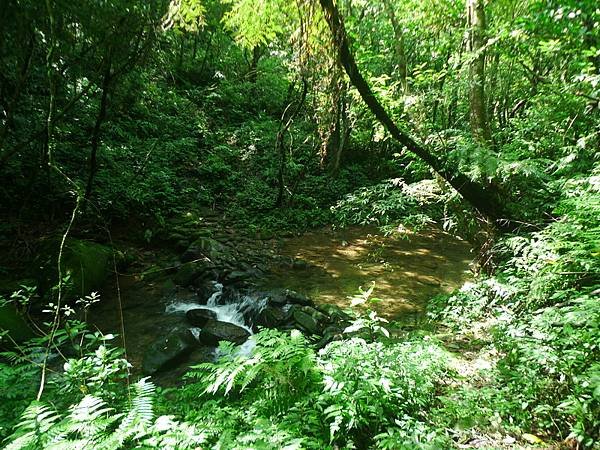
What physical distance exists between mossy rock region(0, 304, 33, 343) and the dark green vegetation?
0.16ft

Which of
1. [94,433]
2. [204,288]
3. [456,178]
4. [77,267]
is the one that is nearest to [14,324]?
[77,267]

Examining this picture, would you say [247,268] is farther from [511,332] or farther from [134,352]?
[511,332]

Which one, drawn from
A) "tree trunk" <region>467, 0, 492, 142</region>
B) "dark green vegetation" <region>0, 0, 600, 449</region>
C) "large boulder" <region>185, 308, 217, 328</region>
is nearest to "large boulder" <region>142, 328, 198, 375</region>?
"dark green vegetation" <region>0, 0, 600, 449</region>

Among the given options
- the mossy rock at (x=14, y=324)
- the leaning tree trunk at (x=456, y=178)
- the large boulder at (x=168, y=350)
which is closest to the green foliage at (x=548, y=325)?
the leaning tree trunk at (x=456, y=178)

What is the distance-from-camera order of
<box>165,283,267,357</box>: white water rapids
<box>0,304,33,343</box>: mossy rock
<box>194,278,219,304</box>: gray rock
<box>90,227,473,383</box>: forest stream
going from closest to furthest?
<box>0,304,33,343</box>: mossy rock
<box>90,227,473,383</box>: forest stream
<box>165,283,267,357</box>: white water rapids
<box>194,278,219,304</box>: gray rock

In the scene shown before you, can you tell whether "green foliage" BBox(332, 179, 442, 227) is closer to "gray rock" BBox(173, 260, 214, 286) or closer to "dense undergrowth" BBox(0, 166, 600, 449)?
"dense undergrowth" BBox(0, 166, 600, 449)

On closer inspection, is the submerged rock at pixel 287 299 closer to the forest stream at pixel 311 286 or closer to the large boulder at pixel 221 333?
the forest stream at pixel 311 286

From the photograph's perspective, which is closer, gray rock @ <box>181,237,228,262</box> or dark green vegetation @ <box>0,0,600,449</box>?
dark green vegetation @ <box>0,0,600,449</box>

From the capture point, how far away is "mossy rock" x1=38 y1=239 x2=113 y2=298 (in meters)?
6.98

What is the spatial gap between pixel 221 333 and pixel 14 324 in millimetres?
3058

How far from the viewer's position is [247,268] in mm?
8984

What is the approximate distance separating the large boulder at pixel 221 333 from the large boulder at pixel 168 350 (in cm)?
22

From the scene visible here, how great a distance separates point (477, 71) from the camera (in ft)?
21.0

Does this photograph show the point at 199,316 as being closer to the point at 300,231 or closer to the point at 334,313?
the point at 334,313
